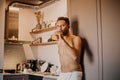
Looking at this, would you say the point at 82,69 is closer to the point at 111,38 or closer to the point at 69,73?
the point at 69,73

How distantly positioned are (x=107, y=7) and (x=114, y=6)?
0.09 meters

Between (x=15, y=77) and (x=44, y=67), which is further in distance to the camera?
(x=44, y=67)

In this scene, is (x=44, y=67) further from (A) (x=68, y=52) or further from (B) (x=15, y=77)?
(A) (x=68, y=52)

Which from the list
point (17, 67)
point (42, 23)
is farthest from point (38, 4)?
point (17, 67)

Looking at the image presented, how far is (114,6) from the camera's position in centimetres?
207

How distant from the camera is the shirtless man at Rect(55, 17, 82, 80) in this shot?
238 centimetres

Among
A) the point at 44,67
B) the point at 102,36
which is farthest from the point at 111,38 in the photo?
the point at 44,67

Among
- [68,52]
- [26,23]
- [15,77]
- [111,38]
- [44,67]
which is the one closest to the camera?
[111,38]

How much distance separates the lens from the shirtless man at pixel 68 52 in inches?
93.7

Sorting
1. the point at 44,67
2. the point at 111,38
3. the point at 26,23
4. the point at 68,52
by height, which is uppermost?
the point at 26,23

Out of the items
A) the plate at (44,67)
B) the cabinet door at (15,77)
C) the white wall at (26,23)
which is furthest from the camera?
the white wall at (26,23)

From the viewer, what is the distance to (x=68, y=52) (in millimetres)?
2402

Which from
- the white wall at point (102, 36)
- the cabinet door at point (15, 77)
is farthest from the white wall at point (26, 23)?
the white wall at point (102, 36)

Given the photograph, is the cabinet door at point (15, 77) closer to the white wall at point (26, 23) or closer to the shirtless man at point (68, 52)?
the white wall at point (26, 23)
